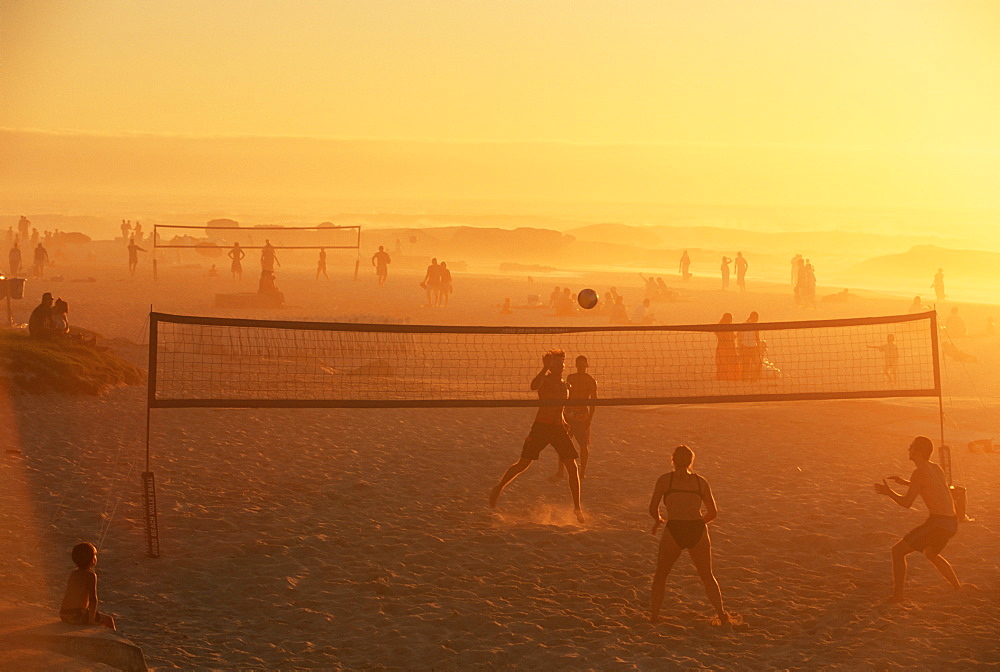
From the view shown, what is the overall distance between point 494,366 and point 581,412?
1103cm

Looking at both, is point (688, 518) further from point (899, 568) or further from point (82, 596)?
point (82, 596)

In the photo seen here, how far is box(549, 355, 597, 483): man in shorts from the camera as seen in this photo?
12367mm

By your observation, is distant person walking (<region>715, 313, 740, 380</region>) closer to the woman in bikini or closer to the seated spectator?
the seated spectator

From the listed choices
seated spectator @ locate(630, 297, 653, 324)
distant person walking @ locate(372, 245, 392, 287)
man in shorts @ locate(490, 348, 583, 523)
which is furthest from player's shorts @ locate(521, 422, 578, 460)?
distant person walking @ locate(372, 245, 392, 287)

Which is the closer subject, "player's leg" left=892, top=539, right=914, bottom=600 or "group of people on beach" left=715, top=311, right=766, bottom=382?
"player's leg" left=892, top=539, right=914, bottom=600

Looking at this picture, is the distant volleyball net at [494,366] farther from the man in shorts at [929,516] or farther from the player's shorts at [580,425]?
the man in shorts at [929,516]

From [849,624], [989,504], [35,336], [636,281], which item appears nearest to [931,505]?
[849,624]

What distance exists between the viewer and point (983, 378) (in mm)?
23297

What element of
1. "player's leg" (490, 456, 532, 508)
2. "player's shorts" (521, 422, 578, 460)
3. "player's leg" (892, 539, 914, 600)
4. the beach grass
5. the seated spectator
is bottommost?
"player's leg" (892, 539, 914, 600)

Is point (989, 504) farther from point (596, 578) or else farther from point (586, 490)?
point (596, 578)

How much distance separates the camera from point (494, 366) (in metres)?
23.8

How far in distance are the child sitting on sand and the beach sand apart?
0.47m

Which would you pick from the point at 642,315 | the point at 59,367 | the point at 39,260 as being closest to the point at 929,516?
the point at 59,367

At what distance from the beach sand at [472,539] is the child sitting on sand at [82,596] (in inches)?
18.7
